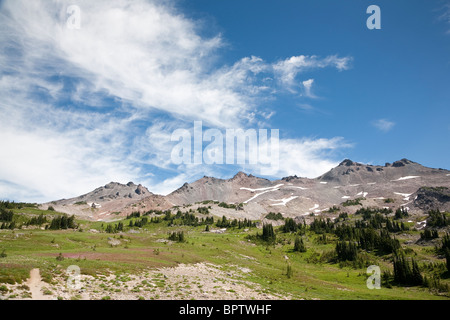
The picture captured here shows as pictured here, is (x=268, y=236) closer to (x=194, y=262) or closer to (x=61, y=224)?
(x=194, y=262)

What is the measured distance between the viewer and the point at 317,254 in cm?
9594

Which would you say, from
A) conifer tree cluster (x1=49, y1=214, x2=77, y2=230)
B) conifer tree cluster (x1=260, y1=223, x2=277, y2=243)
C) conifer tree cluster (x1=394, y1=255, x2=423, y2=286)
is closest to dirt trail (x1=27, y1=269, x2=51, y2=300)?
conifer tree cluster (x1=394, y1=255, x2=423, y2=286)

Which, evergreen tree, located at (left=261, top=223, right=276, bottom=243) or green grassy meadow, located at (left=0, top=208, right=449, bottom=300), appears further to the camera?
evergreen tree, located at (left=261, top=223, right=276, bottom=243)

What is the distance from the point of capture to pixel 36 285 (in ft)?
71.7

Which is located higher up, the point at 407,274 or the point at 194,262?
the point at 194,262

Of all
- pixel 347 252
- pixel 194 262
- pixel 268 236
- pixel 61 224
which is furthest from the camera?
pixel 268 236

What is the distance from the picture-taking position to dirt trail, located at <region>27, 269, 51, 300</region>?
776 inches

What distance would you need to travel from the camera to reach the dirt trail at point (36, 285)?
1970cm

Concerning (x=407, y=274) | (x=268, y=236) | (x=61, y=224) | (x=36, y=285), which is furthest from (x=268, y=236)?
(x=36, y=285)

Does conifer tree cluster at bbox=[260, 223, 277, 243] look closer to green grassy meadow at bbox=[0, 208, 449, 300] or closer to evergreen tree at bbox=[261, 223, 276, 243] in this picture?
evergreen tree at bbox=[261, 223, 276, 243]

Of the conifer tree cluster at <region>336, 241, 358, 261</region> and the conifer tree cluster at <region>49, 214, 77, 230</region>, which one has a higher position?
the conifer tree cluster at <region>49, 214, 77, 230</region>
